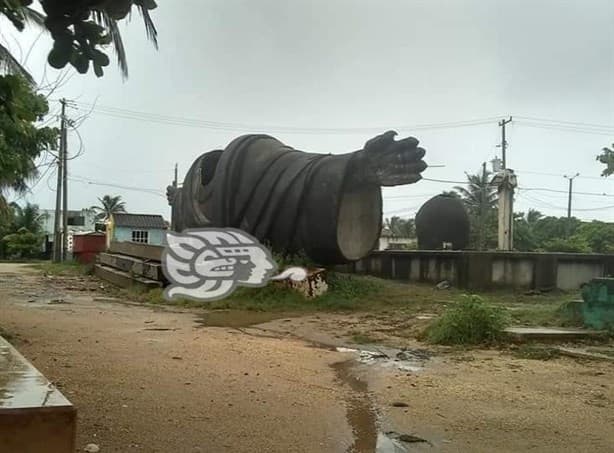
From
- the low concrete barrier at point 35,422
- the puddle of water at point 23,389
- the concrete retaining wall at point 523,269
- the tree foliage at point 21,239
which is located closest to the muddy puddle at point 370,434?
the puddle of water at point 23,389

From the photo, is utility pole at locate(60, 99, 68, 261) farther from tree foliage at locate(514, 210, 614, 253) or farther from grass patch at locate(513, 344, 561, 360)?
grass patch at locate(513, 344, 561, 360)

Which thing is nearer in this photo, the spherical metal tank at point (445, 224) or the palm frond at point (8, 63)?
the palm frond at point (8, 63)

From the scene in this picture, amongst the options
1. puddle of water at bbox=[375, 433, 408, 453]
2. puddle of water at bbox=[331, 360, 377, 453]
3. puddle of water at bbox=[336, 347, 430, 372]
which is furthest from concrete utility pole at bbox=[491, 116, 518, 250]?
puddle of water at bbox=[375, 433, 408, 453]

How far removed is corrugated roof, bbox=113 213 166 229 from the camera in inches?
1684

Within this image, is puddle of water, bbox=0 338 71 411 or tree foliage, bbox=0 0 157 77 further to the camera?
tree foliage, bbox=0 0 157 77

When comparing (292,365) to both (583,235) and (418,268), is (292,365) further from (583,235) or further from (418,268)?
(583,235)

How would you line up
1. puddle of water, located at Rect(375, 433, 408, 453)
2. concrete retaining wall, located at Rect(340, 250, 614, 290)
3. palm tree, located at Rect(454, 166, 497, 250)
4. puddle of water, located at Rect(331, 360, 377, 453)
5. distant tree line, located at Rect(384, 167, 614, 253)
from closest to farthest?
puddle of water, located at Rect(375, 433, 408, 453), puddle of water, located at Rect(331, 360, 377, 453), concrete retaining wall, located at Rect(340, 250, 614, 290), distant tree line, located at Rect(384, 167, 614, 253), palm tree, located at Rect(454, 166, 497, 250)

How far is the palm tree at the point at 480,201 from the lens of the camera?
40.6m

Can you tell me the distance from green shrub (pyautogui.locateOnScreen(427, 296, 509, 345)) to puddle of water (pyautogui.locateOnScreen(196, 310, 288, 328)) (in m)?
3.54

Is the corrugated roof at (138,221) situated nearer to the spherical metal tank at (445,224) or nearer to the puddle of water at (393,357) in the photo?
the spherical metal tank at (445,224)

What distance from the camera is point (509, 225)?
24.7 m

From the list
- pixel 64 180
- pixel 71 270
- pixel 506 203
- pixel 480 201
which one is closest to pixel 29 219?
pixel 64 180

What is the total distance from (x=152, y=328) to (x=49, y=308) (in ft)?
12.0

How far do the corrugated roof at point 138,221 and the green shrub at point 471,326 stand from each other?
1388 inches
